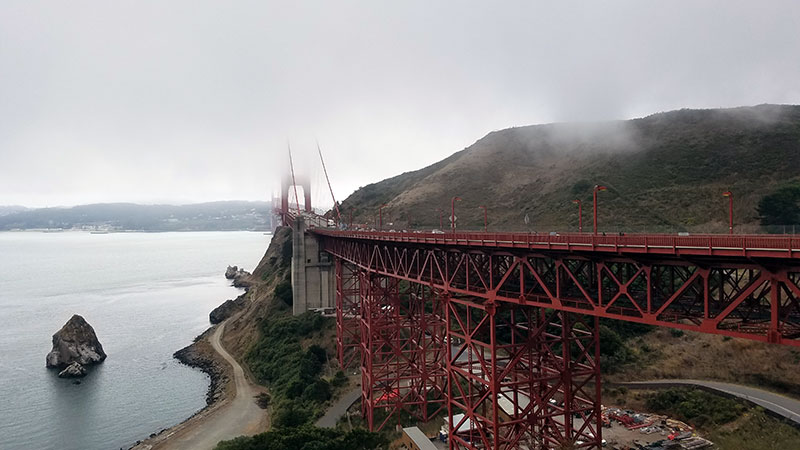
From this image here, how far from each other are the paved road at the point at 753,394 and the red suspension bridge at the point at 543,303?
4.65m

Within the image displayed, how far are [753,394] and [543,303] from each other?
20353 mm

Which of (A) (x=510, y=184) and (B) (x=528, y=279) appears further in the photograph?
(A) (x=510, y=184)

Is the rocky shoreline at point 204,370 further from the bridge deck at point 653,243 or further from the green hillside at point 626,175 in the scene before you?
the bridge deck at point 653,243

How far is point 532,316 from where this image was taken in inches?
875

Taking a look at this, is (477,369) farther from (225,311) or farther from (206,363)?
(225,311)

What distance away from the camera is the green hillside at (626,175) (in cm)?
5709

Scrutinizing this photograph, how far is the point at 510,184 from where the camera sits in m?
90.8

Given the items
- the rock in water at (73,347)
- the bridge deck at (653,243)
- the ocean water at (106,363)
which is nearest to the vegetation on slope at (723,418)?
the bridge deck at (653,243)

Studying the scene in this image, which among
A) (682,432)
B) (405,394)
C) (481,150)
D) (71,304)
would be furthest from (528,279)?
(71,304)

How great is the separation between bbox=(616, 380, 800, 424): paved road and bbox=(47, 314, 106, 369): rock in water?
54911mm

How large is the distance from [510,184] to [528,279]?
69.0 m

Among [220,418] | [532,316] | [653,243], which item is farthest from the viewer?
[220,418]

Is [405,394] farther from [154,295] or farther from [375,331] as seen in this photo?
[154,295]

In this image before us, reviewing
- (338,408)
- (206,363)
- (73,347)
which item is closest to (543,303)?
(338,408)
